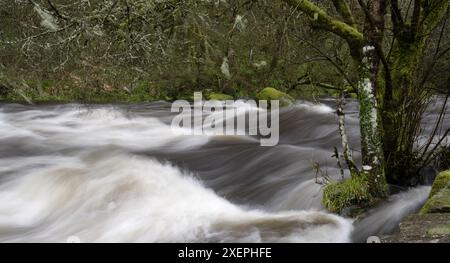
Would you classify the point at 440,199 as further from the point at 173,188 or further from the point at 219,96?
the point at 219,96

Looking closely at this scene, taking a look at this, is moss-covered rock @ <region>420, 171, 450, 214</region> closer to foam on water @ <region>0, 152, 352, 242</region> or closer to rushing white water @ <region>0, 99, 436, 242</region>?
rushing white water @ <region>0, 99, 436, 242</region>

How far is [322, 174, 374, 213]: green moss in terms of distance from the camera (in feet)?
18.1

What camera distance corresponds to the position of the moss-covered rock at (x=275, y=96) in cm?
1304

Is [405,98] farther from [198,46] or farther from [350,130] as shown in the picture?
[198,46]

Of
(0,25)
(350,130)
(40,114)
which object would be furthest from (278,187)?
A: (0,25)

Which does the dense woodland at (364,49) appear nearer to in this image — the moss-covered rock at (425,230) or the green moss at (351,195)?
the green moss at (351,195)

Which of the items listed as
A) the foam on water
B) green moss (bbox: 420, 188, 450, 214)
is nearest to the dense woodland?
the foam on water

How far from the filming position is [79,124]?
11.9 metres

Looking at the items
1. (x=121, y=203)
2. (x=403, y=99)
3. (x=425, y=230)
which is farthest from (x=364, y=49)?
(x=121, y=203)

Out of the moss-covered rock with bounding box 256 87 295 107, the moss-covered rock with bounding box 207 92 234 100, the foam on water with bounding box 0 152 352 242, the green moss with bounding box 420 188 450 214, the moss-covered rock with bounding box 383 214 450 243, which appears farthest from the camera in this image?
the moss-covered rock with bounding box 207 92 234 100

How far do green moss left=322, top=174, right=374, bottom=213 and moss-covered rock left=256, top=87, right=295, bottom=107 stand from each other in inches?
290

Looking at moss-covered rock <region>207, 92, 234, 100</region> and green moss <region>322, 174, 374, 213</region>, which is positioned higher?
moss-covered rock <region>207, 92, 234, 100</region>

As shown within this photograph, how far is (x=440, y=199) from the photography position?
4629 millimetres

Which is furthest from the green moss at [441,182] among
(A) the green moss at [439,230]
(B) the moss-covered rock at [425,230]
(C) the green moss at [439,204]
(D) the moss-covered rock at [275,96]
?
(D) the moss-covered rock at [275,96]
